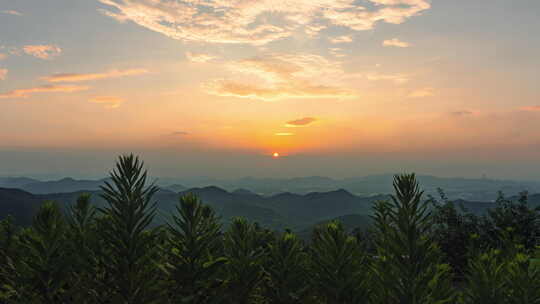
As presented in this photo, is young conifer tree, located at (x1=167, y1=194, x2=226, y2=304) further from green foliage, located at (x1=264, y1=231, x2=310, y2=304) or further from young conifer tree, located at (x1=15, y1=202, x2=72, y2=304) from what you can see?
young conifer tree, located at (x1=15, y1=202, x2=72, y2=304)

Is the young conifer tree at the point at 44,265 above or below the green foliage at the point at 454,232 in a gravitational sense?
above

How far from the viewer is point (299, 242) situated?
8109 mm

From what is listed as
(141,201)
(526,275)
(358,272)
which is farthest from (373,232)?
(141,201)

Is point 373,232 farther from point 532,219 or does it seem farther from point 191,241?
point 532,219

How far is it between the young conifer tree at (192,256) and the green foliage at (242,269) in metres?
0.51

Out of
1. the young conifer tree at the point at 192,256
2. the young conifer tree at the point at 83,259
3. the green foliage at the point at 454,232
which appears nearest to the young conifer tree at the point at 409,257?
the young conifer tree at the point at 192,256

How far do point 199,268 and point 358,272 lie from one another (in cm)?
322

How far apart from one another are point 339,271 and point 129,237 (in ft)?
13.9

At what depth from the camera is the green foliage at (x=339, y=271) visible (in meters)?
6.93

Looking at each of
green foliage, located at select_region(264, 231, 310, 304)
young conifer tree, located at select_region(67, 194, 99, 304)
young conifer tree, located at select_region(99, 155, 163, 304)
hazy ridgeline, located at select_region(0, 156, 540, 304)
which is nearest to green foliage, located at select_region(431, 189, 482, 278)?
hazy ridgeline, located at select_region(0, 156, 540, 304)

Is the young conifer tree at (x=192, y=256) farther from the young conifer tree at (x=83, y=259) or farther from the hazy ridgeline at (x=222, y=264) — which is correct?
the young conifer tree at (x=83, y=259)

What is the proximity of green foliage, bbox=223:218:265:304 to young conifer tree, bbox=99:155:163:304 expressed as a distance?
153cm

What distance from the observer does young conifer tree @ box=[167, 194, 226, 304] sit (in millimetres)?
6512

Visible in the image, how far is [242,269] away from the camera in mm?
7309
